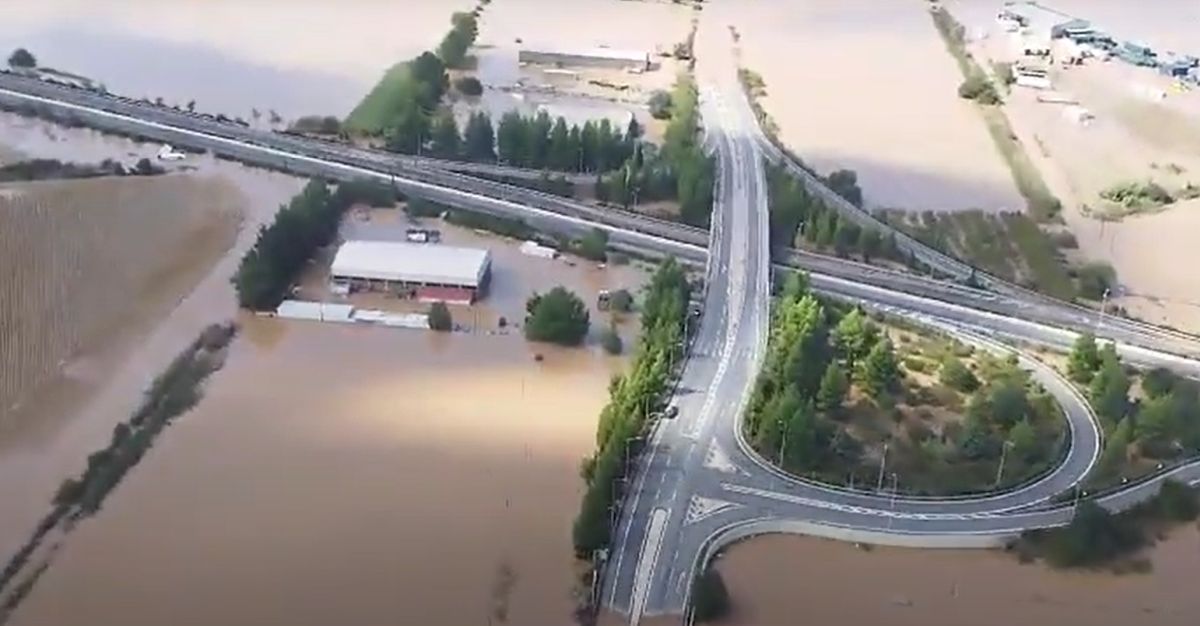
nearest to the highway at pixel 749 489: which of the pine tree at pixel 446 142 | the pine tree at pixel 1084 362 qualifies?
the pine tree at pixel 1084 362

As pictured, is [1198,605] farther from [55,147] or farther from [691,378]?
[55,147]

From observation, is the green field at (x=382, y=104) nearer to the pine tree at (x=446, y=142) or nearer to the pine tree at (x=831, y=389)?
the pine tree at (x=446, y=142)

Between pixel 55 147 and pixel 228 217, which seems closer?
pixel 228 217

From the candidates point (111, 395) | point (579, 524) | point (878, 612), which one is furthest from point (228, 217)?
point (878, 612)

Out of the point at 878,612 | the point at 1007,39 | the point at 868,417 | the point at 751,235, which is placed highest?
the point at 1007,39

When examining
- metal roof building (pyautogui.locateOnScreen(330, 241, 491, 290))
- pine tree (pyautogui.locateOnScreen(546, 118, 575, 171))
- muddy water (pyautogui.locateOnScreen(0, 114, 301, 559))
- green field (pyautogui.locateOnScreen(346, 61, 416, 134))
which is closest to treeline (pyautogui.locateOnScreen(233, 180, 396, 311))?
muddy water (pyautogui.locateOnScreen(0, 114, 301, 559))

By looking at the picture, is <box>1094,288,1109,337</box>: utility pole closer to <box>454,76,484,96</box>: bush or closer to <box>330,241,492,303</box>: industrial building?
<box>330,241,492,303</box>: industrial building
